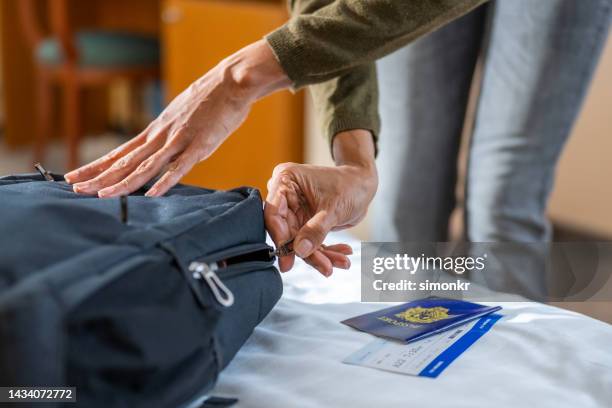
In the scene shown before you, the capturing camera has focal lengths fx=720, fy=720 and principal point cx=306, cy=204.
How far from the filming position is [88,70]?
2.59 m

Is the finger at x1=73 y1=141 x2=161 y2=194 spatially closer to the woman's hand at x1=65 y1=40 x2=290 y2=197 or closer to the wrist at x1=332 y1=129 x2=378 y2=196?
the woman's hand at x1=65 y1=40 x2=290 y2=197

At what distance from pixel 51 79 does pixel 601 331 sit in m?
2.56

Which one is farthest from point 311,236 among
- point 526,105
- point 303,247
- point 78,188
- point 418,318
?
point 526,105

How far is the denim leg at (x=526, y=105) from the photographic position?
111 centimetres

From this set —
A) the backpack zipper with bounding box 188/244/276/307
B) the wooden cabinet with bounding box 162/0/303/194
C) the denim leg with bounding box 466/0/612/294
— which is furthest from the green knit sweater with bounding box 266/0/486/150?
the wooden cabinet with bounding box 162/0/303/194

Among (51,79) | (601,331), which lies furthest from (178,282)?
(51,79)

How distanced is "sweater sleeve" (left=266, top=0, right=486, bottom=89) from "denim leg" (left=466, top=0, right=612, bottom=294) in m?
0.37

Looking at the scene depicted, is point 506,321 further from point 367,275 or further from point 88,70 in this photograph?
point 88,70

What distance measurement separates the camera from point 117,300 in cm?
47

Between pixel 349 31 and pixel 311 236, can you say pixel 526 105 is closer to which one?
pixel 349 31

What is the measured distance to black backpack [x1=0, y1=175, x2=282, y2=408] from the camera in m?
0.44

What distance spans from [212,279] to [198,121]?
30 cm

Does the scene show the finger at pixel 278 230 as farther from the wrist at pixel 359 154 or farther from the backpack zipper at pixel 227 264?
the wrist at pixel 359 154

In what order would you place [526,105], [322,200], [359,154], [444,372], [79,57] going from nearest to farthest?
[444,372]
[322,200]
[359,154]
[526,105]
[79,57]
